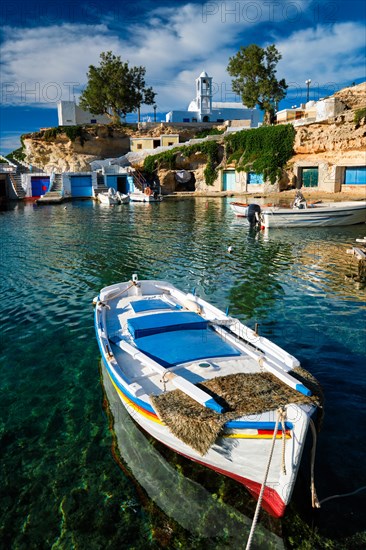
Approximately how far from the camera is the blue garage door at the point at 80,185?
5471 centimetres

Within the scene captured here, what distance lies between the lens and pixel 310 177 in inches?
1784

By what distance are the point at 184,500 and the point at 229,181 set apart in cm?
5216

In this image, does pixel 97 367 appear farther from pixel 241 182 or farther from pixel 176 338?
pixel 241 182

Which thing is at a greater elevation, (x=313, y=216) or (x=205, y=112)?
(x=205, y=112)

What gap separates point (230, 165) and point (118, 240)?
33.6 meters

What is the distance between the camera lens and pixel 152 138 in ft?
217

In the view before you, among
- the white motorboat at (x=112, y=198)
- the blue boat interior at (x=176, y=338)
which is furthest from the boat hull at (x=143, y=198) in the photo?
the blue boat interior at (x=176, y=338)

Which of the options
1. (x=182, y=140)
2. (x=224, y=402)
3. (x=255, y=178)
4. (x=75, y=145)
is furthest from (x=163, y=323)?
(x=182, y=140)

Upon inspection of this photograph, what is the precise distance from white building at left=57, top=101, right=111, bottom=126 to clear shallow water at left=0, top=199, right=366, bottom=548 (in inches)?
2119

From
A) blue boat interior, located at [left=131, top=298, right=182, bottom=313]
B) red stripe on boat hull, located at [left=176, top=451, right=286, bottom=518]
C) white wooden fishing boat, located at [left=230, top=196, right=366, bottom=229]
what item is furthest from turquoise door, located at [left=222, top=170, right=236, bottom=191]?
red stripe on boat hull, located at [left=176, top=451, right=286, bottom=518]

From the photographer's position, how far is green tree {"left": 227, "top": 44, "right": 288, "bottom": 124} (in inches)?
2293

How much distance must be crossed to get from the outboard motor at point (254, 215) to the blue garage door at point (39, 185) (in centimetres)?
3747

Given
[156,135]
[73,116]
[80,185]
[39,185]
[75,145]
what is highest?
[73,116]

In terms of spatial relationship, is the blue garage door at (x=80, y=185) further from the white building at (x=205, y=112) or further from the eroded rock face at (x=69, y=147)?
the white building at (x=205, y=112)
